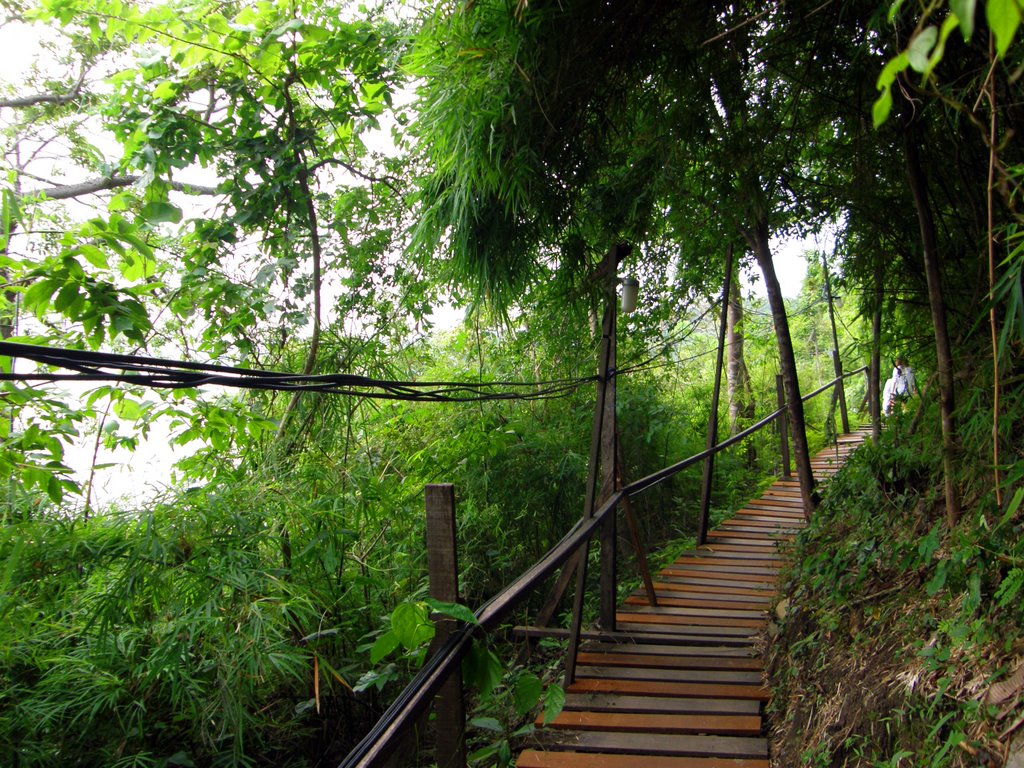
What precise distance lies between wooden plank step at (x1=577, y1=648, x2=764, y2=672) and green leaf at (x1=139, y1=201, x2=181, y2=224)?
2529 mm

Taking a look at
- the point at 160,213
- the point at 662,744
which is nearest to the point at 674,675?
the point at 662,744

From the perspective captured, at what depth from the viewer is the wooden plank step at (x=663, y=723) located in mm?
2748

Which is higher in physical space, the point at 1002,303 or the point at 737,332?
the point at 737,332

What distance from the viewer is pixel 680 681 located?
10.5ft

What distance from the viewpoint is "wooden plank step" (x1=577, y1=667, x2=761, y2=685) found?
3.20 m

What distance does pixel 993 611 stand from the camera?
1.82 meters

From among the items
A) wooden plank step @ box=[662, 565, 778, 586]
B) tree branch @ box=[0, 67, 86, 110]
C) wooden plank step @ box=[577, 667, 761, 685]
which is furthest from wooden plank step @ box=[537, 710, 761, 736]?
tree branch @ box=[0, 67, 86, 110]

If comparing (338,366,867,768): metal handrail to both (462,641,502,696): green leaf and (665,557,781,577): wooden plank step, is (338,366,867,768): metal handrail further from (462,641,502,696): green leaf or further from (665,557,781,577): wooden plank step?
(665,557,781,577): wooden plank step

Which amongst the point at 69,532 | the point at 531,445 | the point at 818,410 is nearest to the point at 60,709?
the point at 69,532

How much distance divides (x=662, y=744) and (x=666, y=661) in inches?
30.0

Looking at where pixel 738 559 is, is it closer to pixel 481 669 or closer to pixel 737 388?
pixel 481 669

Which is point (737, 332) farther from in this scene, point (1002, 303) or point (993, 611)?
point (993, 611)

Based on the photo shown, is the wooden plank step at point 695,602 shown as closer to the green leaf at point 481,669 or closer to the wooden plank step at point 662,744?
the wooden plank step at point 662,744

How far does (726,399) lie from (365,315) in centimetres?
632
